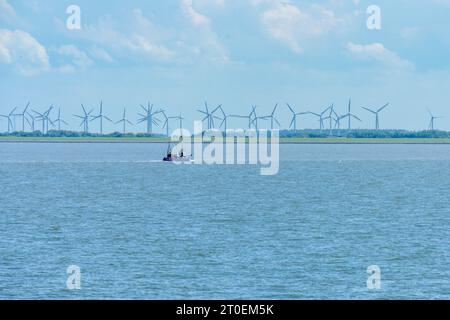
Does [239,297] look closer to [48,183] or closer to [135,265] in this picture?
[135,265]

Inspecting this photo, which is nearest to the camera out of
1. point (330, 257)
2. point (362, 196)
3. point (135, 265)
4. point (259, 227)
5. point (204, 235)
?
point (135, 265)

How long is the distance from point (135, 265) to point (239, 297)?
10268mm

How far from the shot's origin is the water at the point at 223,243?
3984cm

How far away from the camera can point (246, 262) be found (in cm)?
4688

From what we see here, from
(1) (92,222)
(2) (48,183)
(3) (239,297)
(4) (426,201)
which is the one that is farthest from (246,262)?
(2) (48,183)

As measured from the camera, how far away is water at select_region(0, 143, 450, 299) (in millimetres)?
39844

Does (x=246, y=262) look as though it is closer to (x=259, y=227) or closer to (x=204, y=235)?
(x=204, y=235)

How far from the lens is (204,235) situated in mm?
59062

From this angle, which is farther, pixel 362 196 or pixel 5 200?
pixel 362 196

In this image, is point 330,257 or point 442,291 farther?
point 330,257

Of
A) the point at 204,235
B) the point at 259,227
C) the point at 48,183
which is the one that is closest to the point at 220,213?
Result: the point at 259,227

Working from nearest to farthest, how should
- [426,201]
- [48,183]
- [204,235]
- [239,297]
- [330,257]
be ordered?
[239,297], [330,257], [204,235], [426,201], [48,183]

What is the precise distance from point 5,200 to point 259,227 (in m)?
38.7

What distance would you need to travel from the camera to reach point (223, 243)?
180 feet
